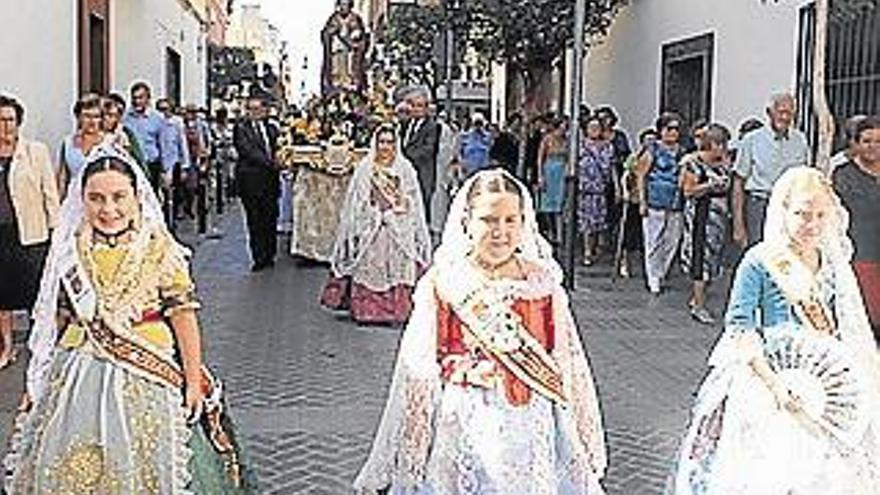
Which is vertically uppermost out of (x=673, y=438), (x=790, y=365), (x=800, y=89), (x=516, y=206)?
(x=800, y=89)

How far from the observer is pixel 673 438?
7.53 meters

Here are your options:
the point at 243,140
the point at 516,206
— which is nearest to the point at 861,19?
the point at 243,140

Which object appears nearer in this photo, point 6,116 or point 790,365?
point 790,365

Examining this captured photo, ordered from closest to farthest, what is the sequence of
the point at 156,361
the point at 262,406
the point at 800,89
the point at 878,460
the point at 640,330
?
1. the point at 156,361
2. the point at 878,460
3. the point at 262,406
4. the point at 640,330
5. the point at 800,89

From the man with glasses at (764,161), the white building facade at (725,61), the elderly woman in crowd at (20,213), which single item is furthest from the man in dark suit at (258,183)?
the elderly woman in crowd at (20,213)

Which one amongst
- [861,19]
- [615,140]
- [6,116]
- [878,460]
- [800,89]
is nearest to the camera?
[878,460]

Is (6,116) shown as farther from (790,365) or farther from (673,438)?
(790,365)

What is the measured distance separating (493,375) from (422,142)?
855cm

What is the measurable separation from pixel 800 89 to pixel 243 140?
5687 millimetres

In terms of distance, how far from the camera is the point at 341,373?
9195 mm

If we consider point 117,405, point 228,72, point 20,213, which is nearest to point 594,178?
point 20,213

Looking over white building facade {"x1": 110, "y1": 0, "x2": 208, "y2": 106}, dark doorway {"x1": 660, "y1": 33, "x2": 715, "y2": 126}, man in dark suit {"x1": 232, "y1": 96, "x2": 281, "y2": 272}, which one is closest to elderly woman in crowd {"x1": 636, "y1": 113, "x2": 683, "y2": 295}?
dark doorway {"x1": 660, "y1": 33, "x2": 715, "y2": 126}

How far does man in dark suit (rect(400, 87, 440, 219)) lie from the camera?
44.2ft

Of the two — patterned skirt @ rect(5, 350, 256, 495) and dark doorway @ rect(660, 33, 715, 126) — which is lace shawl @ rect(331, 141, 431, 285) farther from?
dark doorway @ rect(660, 33, 715, 126)
